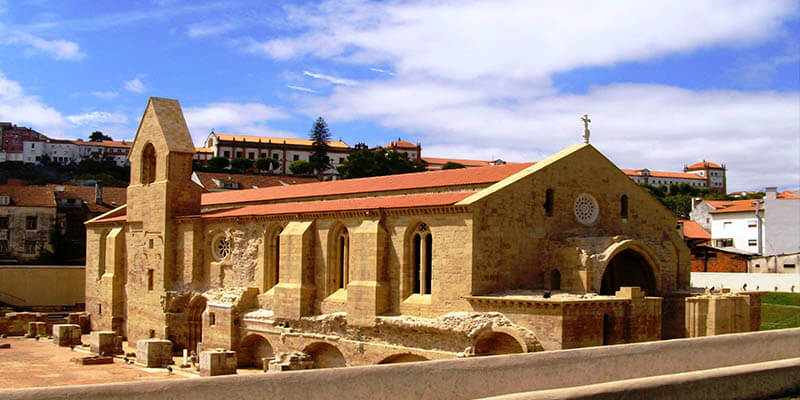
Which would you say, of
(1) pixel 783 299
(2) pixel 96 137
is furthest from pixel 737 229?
(2) pixel 96 137

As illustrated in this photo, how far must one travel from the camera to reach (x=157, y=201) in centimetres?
4206

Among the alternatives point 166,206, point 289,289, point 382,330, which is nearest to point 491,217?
point 382,330

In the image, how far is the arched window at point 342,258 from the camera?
32.9m

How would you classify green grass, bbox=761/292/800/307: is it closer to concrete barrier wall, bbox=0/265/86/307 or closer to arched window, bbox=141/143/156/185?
arched window, bbox=141/143/156/185

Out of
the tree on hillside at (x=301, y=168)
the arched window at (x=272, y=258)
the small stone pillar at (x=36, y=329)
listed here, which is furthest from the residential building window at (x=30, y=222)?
the tree on hillside at (x=301, y=168)

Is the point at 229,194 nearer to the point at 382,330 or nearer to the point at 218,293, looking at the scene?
the point at 218,293

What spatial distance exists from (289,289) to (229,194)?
1687 centimetres

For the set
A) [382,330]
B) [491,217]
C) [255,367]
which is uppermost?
[491,217]

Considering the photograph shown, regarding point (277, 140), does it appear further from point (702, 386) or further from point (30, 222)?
point (702, 386)

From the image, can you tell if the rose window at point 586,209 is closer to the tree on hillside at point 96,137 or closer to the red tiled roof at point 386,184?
the red tiled roof at point 386,184

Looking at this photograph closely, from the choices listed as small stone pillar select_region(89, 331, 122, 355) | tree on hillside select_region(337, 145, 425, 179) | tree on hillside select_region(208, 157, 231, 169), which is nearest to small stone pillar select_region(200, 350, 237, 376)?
small stone pillar select_region(89, 331, 122, 355)

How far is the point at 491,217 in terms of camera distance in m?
27.6

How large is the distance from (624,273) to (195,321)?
22.5 m

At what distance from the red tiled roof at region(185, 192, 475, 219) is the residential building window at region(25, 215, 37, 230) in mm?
34819
